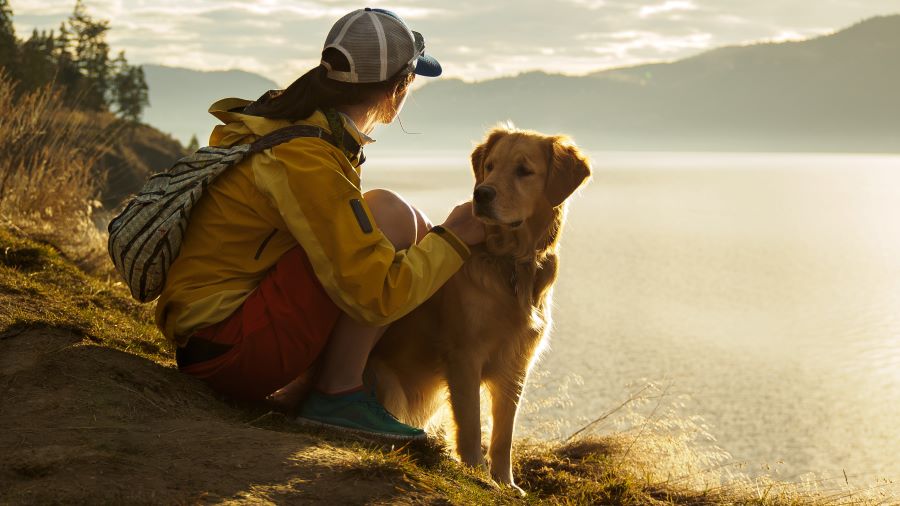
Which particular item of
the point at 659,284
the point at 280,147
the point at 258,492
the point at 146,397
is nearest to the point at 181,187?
the point at 280,147

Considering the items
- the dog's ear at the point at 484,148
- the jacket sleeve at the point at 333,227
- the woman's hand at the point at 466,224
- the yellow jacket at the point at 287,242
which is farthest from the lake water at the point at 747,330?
the jacket sleeve at the point at 333,227

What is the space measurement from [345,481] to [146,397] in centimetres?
110

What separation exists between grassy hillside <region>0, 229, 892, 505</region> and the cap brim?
5.49 feet

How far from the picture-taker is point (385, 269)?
3143mm

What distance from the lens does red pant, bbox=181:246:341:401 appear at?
3309 millimetres

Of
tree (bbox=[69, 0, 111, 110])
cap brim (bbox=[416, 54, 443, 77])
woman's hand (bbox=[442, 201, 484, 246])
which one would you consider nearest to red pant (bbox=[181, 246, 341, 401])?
woman's hand (bbox=[442, 201, 484, 246])

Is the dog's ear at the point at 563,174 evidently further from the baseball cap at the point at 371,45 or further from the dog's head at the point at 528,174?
the baseball cap at the point at 371,45

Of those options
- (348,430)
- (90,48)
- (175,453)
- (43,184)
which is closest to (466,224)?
(348,430)

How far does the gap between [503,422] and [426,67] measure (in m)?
1.81

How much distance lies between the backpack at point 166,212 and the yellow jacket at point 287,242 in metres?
0.06

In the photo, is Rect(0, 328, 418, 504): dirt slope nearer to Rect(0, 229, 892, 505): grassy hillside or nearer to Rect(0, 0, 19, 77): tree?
Rect(0, 229, 892, 505): grassy hillside

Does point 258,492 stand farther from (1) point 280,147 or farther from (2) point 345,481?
(1) point 280,147

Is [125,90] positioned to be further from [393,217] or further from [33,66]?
[393,217]

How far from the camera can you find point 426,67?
374 cm
